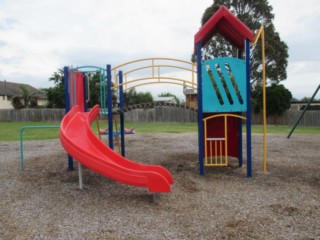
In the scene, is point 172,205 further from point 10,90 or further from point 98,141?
point 10,90

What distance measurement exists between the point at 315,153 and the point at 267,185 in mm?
4217

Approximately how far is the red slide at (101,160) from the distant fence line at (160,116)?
57.8 ft

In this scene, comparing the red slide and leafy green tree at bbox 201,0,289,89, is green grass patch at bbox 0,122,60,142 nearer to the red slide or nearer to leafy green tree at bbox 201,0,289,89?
the red slide

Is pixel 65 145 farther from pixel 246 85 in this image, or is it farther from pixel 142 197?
pixel 246 85

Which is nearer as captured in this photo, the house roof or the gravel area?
the gravel area

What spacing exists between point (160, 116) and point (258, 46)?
9.79m

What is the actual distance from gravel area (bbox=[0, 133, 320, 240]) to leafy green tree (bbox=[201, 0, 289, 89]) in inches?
754

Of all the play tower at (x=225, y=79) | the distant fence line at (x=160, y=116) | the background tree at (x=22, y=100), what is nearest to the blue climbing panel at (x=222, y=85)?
the play tower at (x=225, y=79)

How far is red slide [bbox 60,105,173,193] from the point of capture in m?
4.34

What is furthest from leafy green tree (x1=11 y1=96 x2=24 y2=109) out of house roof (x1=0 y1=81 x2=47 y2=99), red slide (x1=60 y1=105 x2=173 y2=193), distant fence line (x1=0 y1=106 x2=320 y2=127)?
red slide (x1=60 y1=105 x2=173 y2=193)

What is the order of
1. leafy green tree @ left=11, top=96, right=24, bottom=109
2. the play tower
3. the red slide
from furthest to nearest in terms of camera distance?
leafy green tree @ left=11, top=96, right=24, bottom=109 < the play tower < the red slide

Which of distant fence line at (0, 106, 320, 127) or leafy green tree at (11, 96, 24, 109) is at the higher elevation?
leafy green tree at (11, 96, 24, 109)

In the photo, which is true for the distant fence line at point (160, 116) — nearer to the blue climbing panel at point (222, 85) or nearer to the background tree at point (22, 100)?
the background tree at point (22, 100)

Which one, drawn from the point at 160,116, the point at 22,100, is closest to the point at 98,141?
the point at 160,116
